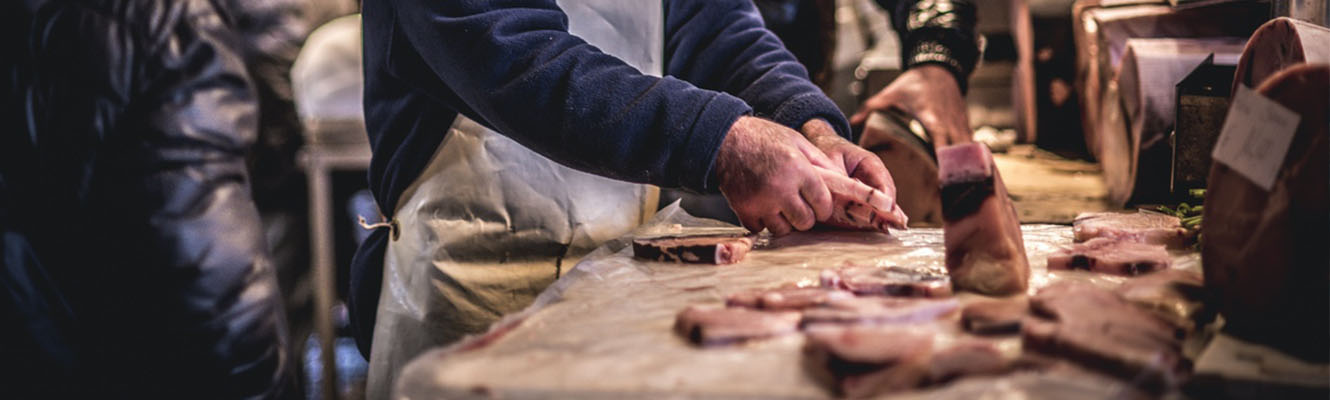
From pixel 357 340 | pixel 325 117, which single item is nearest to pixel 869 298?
pixel 357 340

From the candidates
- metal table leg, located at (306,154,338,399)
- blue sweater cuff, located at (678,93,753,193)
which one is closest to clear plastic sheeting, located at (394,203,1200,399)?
blue sweater cuff, located at (678,93,753,193)

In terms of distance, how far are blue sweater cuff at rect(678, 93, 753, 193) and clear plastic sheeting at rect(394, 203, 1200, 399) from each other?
0.16 meters

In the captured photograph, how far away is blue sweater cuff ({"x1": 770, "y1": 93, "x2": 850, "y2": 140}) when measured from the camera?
184cm

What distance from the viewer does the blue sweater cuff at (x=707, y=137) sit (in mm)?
1364

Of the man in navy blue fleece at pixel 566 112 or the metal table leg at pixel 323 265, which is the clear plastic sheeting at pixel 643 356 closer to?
the man in navy blue fleece at pixel 566 112

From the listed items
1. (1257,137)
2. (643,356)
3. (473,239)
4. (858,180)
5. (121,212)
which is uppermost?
(1257,137)

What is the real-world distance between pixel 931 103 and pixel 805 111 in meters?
0.64

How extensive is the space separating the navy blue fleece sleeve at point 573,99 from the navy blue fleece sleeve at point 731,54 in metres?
0.51

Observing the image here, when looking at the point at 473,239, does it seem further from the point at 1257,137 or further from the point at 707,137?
the point at 1257,137

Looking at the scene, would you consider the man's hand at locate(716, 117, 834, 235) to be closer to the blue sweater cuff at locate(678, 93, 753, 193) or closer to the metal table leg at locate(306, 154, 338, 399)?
the blue sweater cuff at locate(678, 93, 753, 193)

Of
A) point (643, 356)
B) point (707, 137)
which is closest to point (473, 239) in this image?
point (707, 137)

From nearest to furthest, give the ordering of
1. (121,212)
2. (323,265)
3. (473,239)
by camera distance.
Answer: (473,239) < (121,212) < (323,265)

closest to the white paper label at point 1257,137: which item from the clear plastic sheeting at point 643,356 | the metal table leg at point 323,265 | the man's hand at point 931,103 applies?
the clear plastic sheeting at point 643,356

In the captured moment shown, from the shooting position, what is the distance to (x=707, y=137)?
1366 millimetres
